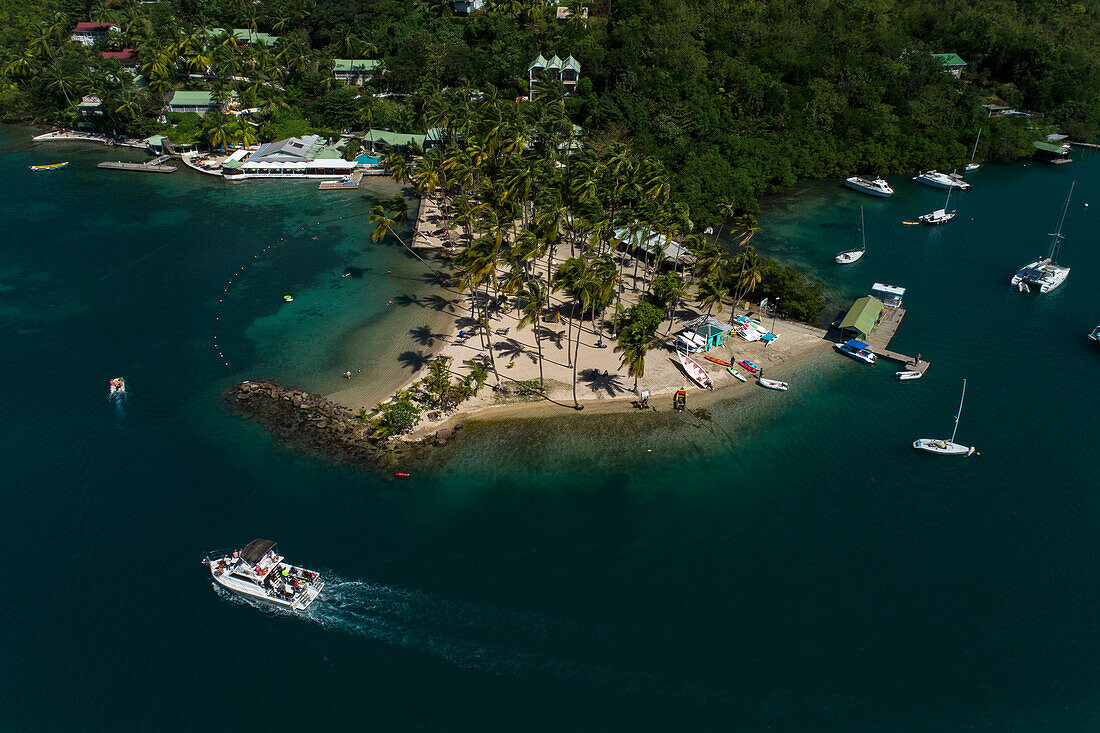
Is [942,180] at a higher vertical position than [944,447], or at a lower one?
higher

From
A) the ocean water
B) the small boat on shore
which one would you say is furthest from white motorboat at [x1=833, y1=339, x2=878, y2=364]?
the small boat on shore

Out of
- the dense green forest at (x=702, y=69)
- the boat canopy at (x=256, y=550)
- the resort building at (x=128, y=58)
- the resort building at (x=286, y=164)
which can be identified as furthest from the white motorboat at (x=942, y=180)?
the resort building at (x=128, y=58)

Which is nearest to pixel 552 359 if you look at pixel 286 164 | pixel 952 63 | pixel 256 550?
pixel 256 550

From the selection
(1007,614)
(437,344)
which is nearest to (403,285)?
(437,344)

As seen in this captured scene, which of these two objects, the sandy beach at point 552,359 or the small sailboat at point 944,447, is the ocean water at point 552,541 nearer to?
the small sailboat at point 944,447

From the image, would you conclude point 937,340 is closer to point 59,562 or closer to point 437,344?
point 437,344

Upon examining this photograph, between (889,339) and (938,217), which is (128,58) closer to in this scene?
(889,339)
